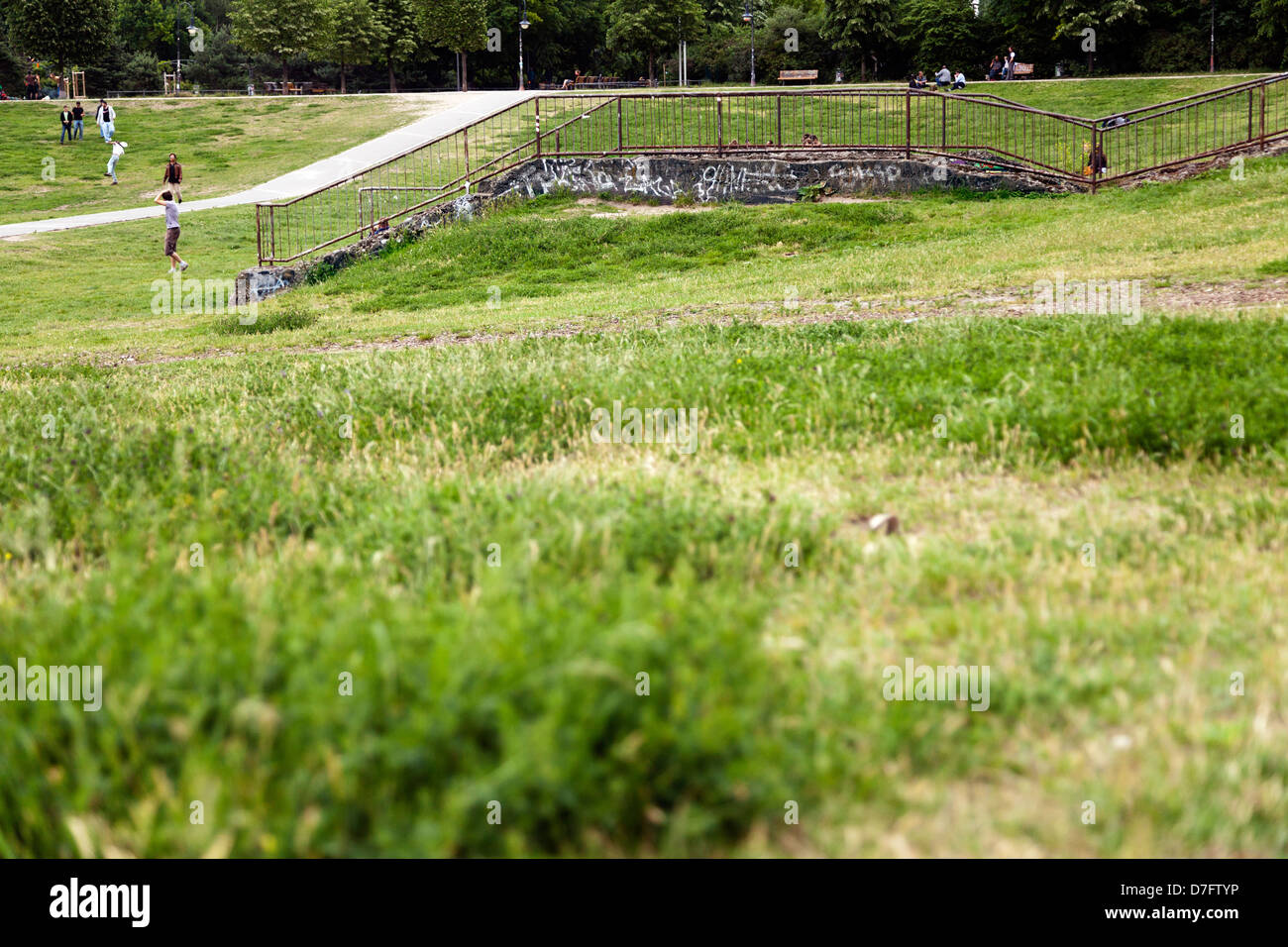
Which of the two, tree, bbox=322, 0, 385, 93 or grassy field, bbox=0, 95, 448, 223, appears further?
tree, bbox=322, 0, 385, 93

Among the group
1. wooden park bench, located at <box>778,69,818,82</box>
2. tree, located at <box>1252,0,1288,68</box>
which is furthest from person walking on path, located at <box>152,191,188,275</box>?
tree, located at <box>1252,0,1288,68</box>

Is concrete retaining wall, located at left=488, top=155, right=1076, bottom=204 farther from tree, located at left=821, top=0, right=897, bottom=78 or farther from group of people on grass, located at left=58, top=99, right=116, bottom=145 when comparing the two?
tree, located at left=821, top=0, right=897, bottom=78

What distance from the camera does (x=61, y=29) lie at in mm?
72000

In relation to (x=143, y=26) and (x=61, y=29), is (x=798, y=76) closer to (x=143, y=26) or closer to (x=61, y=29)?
(x=61, y=29)

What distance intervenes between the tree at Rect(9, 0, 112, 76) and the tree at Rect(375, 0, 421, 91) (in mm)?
18800

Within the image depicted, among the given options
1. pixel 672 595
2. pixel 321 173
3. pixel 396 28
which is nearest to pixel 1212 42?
pixel 321 173

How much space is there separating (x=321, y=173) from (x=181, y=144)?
1322 centimetres

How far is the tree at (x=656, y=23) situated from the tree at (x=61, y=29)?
1399 inches

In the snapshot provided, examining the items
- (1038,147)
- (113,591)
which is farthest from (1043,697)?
(1038,147)

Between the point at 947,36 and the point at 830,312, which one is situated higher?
the point at 947,36

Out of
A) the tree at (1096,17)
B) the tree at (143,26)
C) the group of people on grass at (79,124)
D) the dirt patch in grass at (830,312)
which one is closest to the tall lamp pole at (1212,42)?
the tree at (1096,17)

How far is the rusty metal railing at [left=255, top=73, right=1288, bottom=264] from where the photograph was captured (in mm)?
25672

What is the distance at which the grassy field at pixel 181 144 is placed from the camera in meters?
37.0
